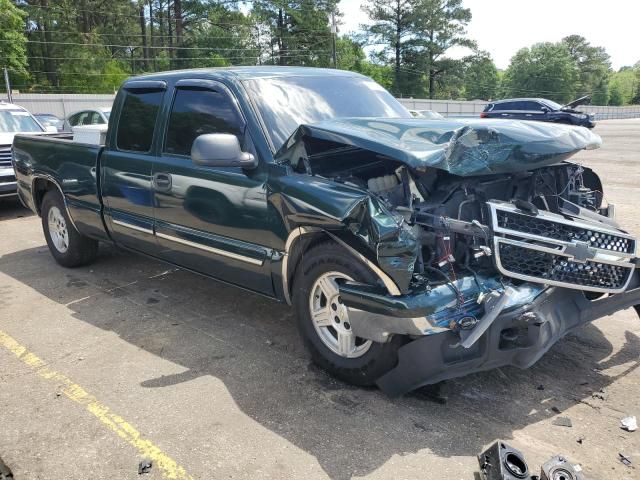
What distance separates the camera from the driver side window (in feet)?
13.0

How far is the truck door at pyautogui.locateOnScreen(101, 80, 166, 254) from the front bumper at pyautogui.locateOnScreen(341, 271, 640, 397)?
2.39 meters

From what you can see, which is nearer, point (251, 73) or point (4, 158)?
point (251, 73)

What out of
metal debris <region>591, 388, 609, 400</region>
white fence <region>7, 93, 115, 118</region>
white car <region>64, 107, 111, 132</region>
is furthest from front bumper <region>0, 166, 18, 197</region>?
white fence <region>7, 93, 115, 118</region>

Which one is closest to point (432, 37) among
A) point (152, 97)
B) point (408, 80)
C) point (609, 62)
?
point (408, 80)

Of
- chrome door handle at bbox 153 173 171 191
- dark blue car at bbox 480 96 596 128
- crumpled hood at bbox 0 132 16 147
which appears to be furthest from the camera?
dark blue car at bbox 480 96 596 128

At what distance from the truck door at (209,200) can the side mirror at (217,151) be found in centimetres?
20

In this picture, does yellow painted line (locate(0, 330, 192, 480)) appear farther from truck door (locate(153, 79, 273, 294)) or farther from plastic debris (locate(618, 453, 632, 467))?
plastic debris (locate(618, 453, 632, 467))

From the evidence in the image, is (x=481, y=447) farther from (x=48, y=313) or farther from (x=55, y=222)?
(x=55, y=222)

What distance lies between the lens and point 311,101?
4.19 metres

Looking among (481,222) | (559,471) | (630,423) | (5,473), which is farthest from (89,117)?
(559,471)

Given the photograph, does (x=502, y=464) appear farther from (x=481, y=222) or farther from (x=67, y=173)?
(x=67, y=173)

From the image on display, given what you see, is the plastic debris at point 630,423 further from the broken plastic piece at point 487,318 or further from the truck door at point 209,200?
the truck door at point 209,200

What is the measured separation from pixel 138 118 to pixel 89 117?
10.6 metres

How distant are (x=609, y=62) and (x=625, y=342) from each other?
117474 mm
